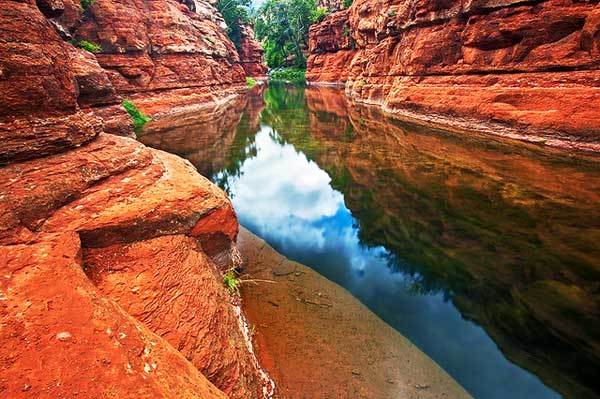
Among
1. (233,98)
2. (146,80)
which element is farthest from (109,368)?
(233,98)

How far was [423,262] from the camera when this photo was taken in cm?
720

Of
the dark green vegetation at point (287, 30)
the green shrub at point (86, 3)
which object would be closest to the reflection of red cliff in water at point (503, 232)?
the green shrub at point (86, 3)

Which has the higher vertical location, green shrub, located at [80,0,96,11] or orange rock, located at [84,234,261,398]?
green shrub, located at [80,0,96,11]

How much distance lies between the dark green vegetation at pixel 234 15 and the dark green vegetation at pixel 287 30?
46.4ft

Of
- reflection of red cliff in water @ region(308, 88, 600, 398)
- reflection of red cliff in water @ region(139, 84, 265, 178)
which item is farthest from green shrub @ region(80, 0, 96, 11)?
reflection of red cliff in water @ region(308, 88, 600, 398)

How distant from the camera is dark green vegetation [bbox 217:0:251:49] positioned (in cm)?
5242

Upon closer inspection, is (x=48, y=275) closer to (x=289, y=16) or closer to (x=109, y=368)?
(x=109, y=368)

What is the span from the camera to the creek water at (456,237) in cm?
500

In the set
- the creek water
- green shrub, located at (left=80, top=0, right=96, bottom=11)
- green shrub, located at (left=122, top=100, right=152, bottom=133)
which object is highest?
green shrub, located at (left=80, top=0, right=96, bottom=11)

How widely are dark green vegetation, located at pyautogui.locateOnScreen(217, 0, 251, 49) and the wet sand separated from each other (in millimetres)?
57818

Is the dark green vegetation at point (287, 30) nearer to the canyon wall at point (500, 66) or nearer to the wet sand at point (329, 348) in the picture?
the canyon wall at point (500, 66)

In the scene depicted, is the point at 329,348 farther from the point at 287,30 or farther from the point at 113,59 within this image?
the point at 287,30

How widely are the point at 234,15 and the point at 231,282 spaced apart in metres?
59.6

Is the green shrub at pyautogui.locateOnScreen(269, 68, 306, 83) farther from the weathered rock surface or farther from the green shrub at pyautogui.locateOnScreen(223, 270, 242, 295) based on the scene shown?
the weathered rock surface
